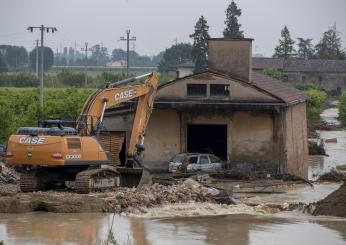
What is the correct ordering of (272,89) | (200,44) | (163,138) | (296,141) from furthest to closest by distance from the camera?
1. (200,44)
2. (296,141)
3. (272,89)
4. (163,138)

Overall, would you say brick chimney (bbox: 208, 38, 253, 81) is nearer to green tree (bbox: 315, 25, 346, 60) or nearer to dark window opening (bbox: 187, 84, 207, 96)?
dark window opening (bbox: 187, 84, 207, 96)

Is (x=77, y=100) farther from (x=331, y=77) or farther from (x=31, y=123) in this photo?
(x=331, y=77)

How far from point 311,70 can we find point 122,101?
4029 inches

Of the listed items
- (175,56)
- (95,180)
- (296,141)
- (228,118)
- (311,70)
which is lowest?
(95,180)

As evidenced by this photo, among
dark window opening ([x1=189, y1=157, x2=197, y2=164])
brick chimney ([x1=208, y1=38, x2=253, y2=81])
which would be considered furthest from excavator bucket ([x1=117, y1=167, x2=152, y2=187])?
brick chimney ([x1=208, y1=38, x2=253, y2=81])

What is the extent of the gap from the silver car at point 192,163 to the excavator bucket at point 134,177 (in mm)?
5981

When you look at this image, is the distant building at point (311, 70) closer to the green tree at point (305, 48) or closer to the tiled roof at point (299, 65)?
the tiled roof at point (299, 65)

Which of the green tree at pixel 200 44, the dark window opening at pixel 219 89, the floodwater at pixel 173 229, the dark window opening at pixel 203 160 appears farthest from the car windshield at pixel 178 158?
the green tree at pixel 200 44

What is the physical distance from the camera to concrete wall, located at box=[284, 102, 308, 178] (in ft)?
133

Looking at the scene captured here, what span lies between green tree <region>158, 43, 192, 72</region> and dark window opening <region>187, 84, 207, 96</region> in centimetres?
11536

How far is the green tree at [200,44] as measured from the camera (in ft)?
368

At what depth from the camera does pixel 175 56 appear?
166 m

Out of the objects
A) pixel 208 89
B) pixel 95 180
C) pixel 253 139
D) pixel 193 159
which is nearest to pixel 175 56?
pixel 208 89

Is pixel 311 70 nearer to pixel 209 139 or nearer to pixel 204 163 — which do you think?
pixel 209 139
